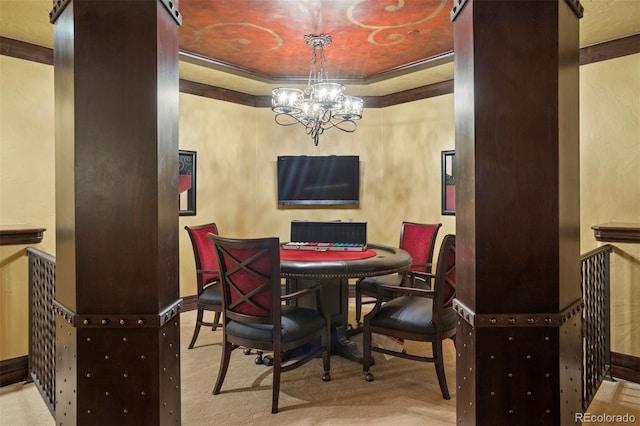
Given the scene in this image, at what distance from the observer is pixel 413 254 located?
156 inches

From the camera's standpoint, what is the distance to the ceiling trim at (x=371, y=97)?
3182 millimetres

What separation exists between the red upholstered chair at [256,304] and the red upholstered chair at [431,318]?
466mm

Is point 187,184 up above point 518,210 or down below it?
above

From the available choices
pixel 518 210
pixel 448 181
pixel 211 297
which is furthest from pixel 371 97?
pixel 518 210

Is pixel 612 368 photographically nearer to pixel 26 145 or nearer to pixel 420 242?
pixel 420 242

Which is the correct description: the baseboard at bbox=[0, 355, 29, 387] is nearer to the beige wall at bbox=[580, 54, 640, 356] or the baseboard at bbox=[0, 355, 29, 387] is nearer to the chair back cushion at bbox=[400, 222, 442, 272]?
the chair back cushion at bbox=[400, 222, 442, 272]

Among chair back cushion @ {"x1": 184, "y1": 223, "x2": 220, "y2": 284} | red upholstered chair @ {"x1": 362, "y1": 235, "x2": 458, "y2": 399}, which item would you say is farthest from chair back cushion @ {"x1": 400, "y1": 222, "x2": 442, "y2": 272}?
chair back cushion @ {"x1": 184, "y1": 223, "x2": 220, "y2": 284}

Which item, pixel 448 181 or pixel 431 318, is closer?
pixel 431 318

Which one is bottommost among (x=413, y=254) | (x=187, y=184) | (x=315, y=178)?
(x=413, y=254)

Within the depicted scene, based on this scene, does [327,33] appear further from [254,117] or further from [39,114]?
[39,114]

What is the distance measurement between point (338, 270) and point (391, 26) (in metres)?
2.08

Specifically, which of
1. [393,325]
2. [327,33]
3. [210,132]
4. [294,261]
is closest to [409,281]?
[393,325]

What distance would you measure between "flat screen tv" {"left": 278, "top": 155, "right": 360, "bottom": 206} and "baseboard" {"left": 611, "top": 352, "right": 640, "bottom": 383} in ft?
10.5

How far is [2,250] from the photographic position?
270 centimetres
